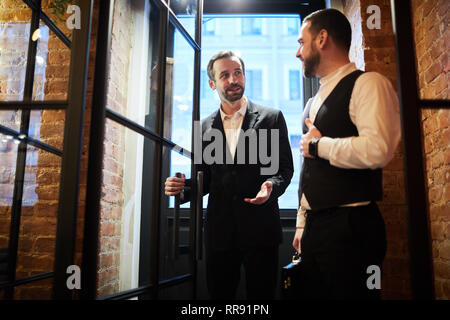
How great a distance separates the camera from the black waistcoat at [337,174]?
136cm

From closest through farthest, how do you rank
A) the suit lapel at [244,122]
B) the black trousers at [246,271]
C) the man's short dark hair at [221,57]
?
the black trousers at [246,271] < the suit lapel at [244,122] < the man's short dark hair at [221,57]

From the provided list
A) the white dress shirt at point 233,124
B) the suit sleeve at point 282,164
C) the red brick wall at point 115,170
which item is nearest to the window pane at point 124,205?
the red brick wall at point 115,170

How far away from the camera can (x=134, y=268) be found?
5.71ft

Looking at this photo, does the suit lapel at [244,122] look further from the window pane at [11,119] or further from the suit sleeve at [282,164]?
the window pane at [11,119]

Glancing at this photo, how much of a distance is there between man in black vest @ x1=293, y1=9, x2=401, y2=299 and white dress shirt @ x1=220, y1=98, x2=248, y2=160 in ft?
2.04

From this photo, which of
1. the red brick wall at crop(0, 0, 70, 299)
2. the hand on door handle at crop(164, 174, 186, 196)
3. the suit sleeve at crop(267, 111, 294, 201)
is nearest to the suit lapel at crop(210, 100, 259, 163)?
the suit sleeve at crop(267, 111, 294, 201)

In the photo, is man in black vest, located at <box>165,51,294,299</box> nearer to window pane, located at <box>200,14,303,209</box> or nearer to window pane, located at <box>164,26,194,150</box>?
window pane, located at <box>164,26,194,150</box>

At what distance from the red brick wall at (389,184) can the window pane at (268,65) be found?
110cm

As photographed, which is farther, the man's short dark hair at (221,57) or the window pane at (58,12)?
the man's short dark hair at (221,57)

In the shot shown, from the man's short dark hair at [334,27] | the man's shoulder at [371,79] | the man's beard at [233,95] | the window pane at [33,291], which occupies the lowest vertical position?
the window pane at [33,291]
